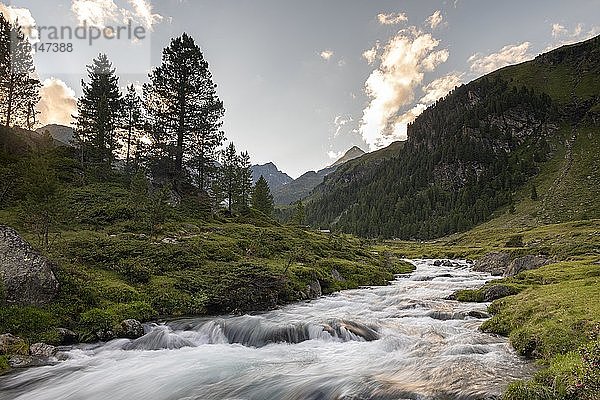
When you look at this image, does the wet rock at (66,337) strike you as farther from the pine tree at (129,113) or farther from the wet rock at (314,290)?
the pine tree at (129,113)

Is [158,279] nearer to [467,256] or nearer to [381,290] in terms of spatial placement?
[381,290]

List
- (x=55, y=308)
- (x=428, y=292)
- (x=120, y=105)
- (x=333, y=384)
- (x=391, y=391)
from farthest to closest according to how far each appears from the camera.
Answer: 1. (x=120, y=105)
2. (x=428, y=292)
3. (x=55, y=308)
4. (x=333, y=384)
5. (x=391, y=391)

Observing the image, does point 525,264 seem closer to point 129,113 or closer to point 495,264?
point 495,264

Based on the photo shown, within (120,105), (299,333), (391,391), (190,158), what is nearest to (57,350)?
(299,333)

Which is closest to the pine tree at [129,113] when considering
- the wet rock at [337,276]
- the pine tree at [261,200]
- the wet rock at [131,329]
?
the pine tree at [261,200]

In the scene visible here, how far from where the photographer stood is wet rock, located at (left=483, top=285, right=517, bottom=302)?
83.6 ft

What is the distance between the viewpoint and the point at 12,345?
47.4ft

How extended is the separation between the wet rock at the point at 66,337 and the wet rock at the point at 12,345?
1479mm

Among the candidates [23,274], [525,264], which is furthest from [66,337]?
[525,264]

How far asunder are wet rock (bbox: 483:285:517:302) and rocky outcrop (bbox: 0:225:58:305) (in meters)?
27.3

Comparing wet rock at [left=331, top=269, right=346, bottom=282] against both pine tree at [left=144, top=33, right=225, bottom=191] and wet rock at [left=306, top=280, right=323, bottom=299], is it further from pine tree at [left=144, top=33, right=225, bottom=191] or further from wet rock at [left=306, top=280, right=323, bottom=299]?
pine tree at [left=144, top=33, right=225, bottom=191]

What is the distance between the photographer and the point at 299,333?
62.0 feet

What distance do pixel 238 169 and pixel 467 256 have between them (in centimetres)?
5394

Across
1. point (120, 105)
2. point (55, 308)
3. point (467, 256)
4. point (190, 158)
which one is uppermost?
point (120, 105)
